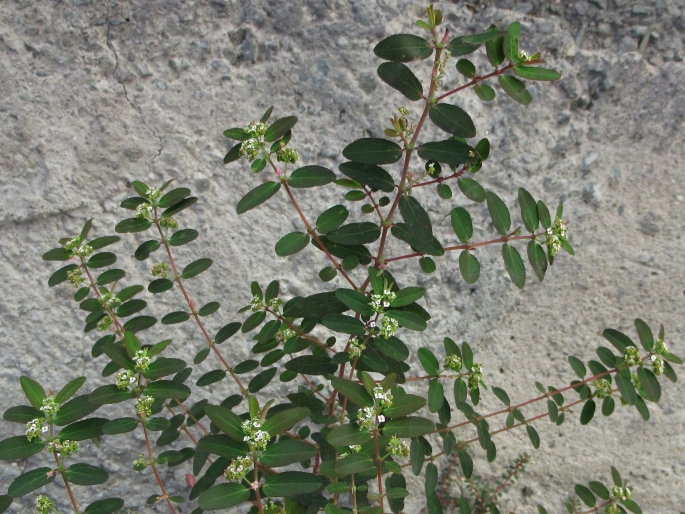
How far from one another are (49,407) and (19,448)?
0.13 meters

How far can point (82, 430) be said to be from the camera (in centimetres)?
151

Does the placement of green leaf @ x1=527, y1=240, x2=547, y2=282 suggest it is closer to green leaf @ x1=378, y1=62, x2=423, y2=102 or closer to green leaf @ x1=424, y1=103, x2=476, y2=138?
green leaf @ x1=424, y1=103, x2=476, y2=138

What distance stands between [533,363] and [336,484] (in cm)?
154

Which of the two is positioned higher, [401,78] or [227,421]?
Answer: [401,78]

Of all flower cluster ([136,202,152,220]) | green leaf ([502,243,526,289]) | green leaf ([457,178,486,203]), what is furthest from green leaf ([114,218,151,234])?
green leaf ([502,243,526,289])

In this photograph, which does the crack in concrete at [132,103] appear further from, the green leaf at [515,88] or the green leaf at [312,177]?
the green leaf at [515,88]

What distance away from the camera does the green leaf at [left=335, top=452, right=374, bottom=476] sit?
1.33 m

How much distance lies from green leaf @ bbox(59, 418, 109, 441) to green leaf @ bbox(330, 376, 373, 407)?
25.9 inches

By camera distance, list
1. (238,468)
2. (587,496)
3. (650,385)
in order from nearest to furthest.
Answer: (238,468), (650,385), (587,496)

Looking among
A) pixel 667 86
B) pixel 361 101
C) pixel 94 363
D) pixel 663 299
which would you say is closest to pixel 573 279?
pixel 663 299

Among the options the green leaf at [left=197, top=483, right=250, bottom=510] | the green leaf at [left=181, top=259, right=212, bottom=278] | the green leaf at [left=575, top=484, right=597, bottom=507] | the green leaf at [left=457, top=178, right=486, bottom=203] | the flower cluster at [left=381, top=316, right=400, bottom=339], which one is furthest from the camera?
the green leaf at [left=575, top=484, right=597, bottom=507]

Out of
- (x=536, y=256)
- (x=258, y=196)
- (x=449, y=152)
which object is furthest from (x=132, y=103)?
(x=536, y=256)

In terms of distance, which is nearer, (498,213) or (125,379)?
(125,379)

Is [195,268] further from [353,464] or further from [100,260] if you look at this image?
[353,464]
